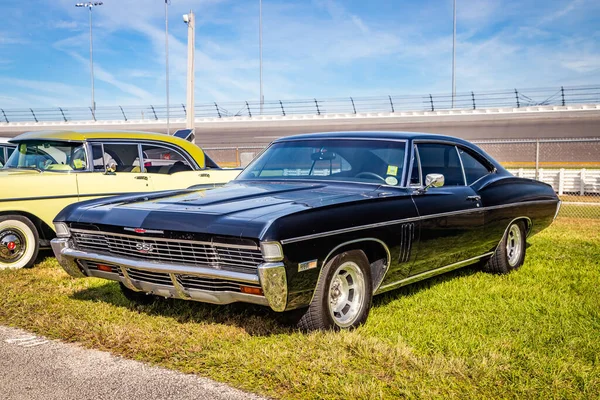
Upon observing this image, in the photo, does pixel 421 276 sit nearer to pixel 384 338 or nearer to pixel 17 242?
pixel 384 338

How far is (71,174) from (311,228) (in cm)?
458

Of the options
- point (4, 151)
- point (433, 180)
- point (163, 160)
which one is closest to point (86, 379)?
point (433, 180)

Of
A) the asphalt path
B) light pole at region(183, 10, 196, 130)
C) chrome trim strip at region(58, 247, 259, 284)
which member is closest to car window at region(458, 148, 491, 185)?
chrome trim strip at region(58, 247, 259, 284)

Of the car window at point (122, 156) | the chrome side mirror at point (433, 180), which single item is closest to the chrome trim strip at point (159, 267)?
the chrome side mirror at point (433, 180)

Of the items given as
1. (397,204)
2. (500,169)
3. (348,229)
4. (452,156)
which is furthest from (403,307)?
(500,169)

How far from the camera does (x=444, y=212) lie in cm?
534

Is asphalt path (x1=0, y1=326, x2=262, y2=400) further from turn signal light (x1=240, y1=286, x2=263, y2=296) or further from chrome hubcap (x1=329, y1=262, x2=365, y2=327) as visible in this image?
chrome hubcap (x1=329, y1=262, x2=365, y2=327)

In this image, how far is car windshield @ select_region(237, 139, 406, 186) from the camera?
529 centimetres

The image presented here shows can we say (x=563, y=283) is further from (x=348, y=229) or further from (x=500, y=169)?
(x=348, y=229)

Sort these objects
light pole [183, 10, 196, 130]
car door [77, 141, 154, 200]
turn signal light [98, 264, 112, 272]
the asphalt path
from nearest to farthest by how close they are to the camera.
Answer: the asphalt path → turn signal light [98, 264, 112, 272] → car door [77, 141, 154, 200] → light pole [183, 10, 196, 130]

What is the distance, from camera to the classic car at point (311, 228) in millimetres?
3986

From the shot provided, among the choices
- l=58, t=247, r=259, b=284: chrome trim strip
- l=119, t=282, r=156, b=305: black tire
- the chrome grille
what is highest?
the chrome grille

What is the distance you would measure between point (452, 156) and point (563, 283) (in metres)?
1.62

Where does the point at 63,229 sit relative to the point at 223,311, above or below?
above
